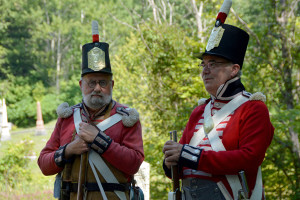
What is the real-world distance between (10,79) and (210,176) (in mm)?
30522

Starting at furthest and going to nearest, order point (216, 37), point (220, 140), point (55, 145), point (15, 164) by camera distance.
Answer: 1. point (15, 164)
2. point (55, 145)
3. point (216, 37)
4. point (220, 140)

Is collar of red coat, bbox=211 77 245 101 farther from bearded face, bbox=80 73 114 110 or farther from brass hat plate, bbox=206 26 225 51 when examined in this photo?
bearded face, bbox=80 73 114 110

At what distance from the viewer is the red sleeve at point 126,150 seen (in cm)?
291

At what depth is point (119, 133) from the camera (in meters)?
3.11

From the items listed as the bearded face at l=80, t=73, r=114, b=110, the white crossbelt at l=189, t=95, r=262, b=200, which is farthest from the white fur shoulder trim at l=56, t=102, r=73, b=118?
the white crossbelt at l=189, t=95, r=262, b=200

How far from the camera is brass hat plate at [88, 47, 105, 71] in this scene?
315 cm

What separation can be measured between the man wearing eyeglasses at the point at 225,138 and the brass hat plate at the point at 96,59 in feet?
2.90

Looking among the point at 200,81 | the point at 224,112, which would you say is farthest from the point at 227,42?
the point at 200,81

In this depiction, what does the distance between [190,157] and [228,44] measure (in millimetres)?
800

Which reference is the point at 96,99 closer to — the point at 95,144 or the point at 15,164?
the point at 95,144

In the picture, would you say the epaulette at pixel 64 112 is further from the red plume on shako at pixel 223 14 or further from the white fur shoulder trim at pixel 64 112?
the red plume on shako at pixel 223 14

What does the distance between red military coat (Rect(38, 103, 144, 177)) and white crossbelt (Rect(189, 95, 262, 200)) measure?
527 millimetres

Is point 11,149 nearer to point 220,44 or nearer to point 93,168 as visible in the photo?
point 93,168

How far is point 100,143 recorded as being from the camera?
289 centimetres
